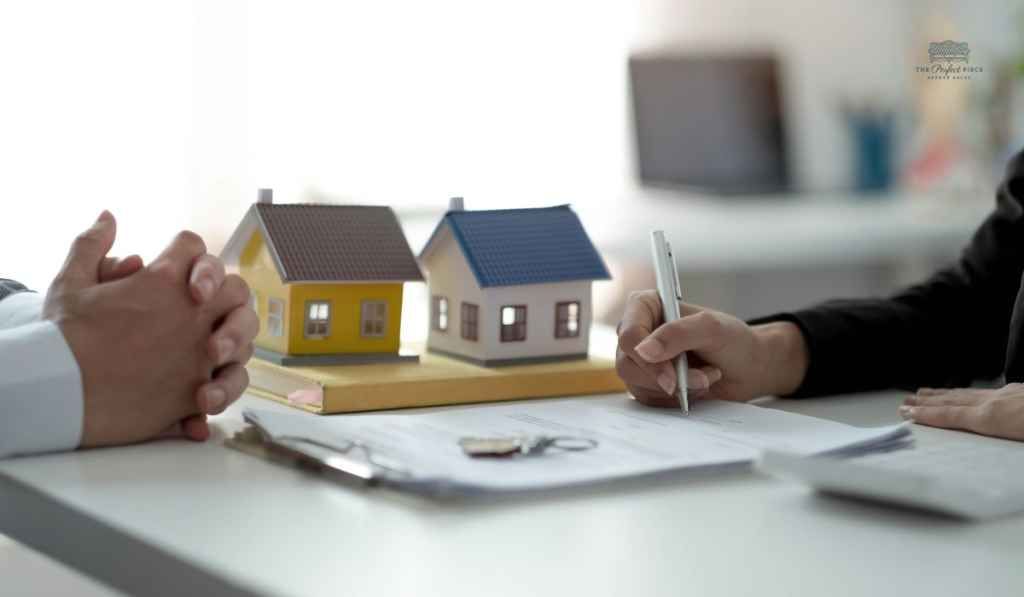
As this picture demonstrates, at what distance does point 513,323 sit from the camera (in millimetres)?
1178

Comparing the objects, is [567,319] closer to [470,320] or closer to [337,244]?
[470,320]

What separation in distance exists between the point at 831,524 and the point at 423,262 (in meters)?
0.61

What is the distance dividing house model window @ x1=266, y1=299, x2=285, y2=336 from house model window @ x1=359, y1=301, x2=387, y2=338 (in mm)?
69

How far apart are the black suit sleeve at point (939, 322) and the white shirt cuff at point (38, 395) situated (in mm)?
625

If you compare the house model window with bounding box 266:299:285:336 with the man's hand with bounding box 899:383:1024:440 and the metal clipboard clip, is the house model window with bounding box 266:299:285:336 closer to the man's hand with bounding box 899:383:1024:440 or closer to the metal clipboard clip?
the metal clipboard clip

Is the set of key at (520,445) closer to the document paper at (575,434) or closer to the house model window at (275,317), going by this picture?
the document paper at (575,434)

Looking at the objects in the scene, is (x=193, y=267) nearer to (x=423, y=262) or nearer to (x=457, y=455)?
(x=457, y=455)

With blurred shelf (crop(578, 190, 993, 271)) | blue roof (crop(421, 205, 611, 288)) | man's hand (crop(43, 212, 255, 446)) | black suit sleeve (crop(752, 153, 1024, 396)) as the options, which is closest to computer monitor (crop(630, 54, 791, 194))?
blurred shelf (crop(578, 190, 993, 271))

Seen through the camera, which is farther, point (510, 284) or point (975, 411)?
point (510, 284)

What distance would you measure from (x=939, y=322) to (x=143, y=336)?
2.62 ft

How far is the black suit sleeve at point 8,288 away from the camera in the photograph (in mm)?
1077

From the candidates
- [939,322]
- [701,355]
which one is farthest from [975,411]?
[939,322]

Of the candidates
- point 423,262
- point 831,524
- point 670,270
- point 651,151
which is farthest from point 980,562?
point 651,151

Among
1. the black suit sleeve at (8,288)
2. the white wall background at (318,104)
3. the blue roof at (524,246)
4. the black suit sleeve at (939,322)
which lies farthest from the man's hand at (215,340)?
the white wall background at (318,104)
